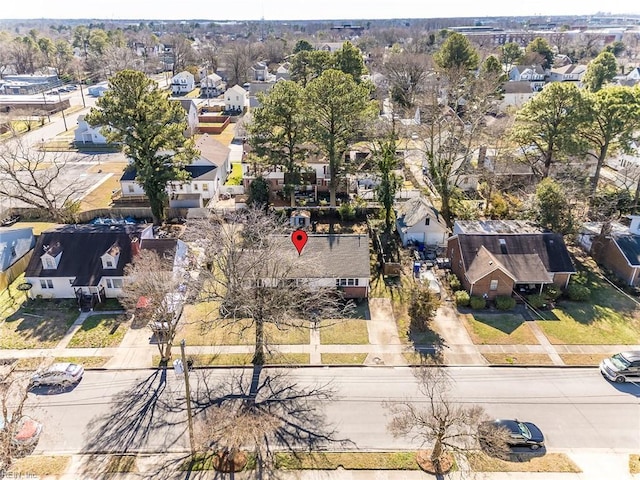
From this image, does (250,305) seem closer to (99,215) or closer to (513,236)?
(513,236)

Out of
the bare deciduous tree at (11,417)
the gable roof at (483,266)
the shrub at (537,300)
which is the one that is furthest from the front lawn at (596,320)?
the bare deciduous tree at (11,417)

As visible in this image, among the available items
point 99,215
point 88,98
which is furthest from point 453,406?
point 88,98

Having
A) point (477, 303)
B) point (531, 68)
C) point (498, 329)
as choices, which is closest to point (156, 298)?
point (477, 303)

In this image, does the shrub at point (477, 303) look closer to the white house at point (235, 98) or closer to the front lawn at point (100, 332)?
the front lawn at point (100, 332)

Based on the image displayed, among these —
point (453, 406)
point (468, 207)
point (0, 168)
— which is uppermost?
point (0, 168)

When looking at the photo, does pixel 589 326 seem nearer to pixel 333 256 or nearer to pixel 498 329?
pixel 498 329
